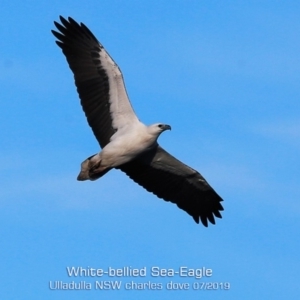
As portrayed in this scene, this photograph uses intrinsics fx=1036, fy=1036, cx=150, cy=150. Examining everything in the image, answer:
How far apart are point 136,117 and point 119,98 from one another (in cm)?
55

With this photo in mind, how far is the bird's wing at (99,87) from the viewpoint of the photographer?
73.1 ft

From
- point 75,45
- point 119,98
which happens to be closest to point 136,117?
point 119,98

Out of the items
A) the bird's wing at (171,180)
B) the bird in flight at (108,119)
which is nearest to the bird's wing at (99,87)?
the bird in flight at (108,119)

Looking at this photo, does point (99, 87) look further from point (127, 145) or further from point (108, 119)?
point (127, 145)

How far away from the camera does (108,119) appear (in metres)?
22.5

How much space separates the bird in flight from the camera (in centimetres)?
2205

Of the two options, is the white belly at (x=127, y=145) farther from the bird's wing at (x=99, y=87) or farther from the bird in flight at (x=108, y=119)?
the bird's wing at (x=99, y=87)

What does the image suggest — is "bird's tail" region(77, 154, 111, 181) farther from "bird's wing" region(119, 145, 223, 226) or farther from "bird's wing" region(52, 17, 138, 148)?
"bird's wing" region(119, 145, 223, 226)

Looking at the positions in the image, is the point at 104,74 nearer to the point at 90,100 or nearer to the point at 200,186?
the point at 90,100

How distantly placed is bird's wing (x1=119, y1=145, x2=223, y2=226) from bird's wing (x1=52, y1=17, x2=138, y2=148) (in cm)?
114

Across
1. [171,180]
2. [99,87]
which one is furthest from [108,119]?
[171,180]

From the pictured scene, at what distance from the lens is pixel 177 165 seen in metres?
23.3

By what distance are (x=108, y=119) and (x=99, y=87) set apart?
2.36ft

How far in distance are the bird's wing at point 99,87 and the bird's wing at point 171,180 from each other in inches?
44.9
